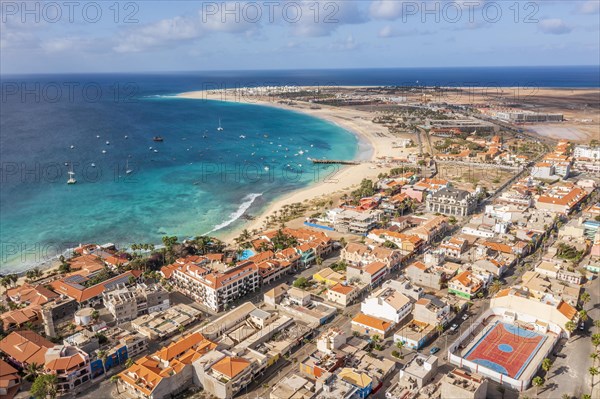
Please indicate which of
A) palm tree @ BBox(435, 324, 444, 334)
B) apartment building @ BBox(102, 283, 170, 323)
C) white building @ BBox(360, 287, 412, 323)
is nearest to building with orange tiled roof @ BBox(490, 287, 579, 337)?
palm tree @ BBox(435, 324, 444, 334)

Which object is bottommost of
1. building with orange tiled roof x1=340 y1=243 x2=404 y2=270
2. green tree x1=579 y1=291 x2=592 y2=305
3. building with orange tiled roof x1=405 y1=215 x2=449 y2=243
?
green tree x1=579 y1=291 x2=592 y2=305

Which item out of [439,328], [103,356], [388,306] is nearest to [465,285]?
[439,328]

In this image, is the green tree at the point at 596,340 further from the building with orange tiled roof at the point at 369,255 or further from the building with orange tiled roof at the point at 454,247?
the building with orange tiled roof at the point at 369,255

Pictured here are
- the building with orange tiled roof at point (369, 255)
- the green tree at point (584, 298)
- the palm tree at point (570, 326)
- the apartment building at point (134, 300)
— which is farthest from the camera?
the building with orange tiled roof at point (369, 255)

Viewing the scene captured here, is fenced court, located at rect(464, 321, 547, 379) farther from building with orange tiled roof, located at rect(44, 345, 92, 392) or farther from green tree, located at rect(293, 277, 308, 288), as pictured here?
building with orange tiled roof, located at rect(44, 345, 92, 392)

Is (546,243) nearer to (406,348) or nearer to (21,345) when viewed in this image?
(406,348)

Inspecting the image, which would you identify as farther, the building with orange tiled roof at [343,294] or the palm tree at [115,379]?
the building with orange tiled roof at [343,294]

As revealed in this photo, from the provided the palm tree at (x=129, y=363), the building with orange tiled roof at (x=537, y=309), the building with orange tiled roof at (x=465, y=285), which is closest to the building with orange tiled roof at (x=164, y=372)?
the palm tree at (x=129, y=363)
